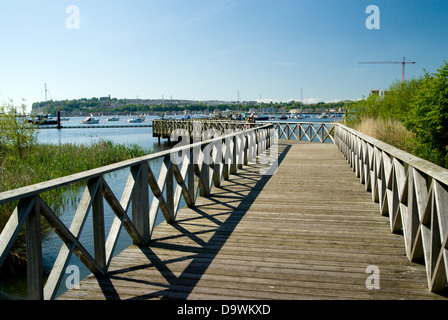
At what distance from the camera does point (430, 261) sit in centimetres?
300

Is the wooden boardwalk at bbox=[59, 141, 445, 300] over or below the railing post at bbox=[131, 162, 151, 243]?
below

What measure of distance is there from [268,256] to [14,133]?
13.9m

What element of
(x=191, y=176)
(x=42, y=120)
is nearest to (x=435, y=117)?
(x=191, y=176)

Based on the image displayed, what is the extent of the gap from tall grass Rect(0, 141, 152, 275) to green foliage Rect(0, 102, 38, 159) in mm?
152

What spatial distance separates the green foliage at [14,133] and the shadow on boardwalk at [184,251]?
36.8 ft

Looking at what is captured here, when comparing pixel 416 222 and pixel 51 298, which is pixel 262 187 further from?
pixel 51 298

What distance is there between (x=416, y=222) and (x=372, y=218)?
5.40 ft

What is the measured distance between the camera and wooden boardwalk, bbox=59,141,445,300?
299cm

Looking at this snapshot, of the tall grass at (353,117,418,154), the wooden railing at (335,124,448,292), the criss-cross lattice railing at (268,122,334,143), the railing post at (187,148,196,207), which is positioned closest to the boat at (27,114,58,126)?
the criss-cross lattice railing at (268,122,334,143)

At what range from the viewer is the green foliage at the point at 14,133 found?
14.5 meters

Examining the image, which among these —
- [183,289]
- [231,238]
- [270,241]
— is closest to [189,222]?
[231,238]

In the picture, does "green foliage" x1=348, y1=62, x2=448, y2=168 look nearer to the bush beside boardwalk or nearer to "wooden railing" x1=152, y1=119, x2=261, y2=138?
the bush beside boardwalk

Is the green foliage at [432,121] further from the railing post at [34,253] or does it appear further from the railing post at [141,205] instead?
the railing post at [34,253]

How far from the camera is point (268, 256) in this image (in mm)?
3775
